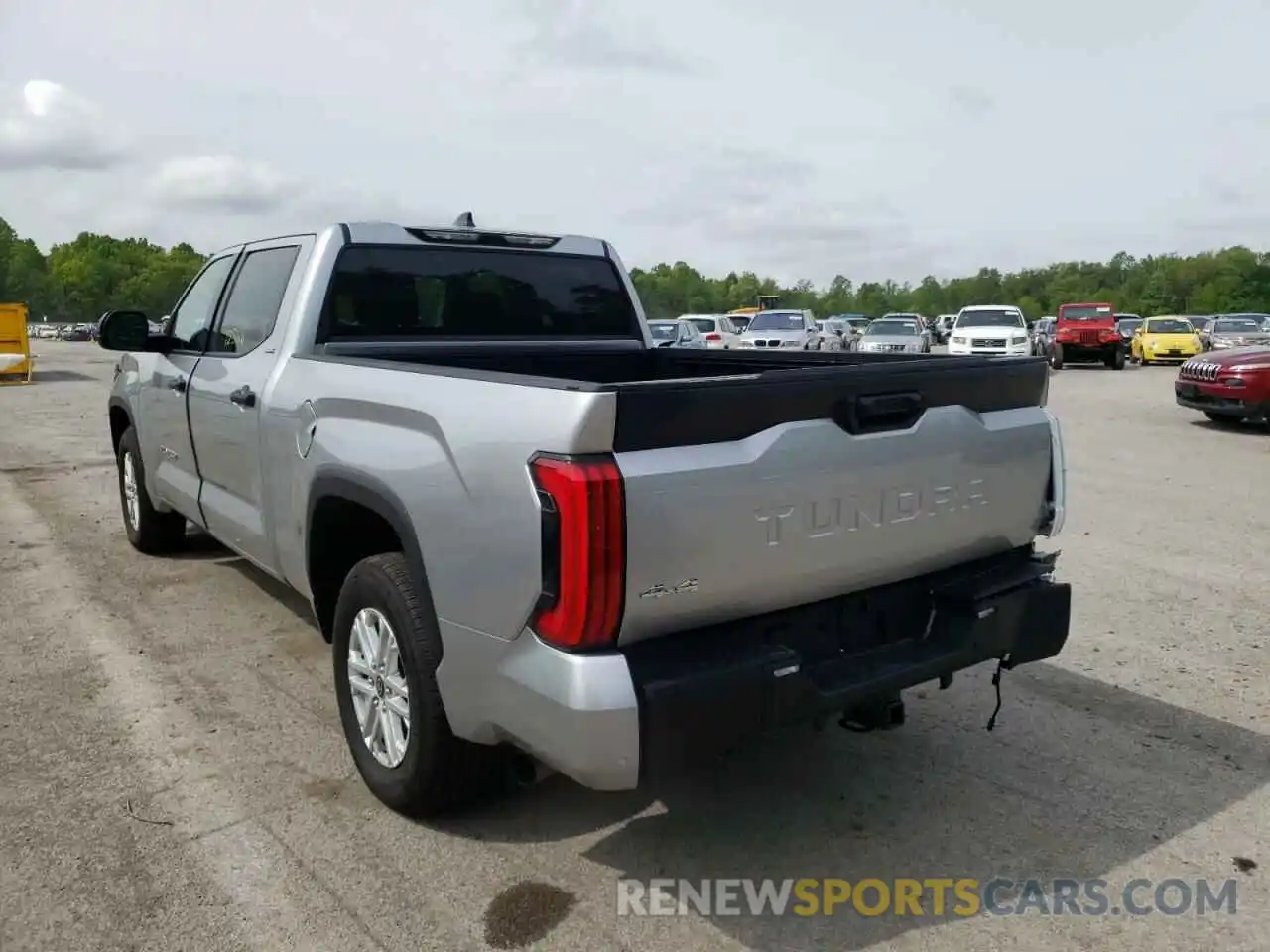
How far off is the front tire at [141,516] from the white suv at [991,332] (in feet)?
69.6

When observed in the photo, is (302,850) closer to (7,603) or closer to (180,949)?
(180,949)

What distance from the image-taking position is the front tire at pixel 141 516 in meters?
6.44

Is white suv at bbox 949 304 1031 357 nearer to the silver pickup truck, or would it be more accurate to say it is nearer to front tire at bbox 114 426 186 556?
front tire at bbox 114 426 186 556

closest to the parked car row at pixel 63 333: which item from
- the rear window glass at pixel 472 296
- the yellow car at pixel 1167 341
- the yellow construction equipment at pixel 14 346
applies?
the yellow construction equipment at pixel 14 346

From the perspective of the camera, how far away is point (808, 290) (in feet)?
538

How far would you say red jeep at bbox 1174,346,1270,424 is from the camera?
12805 mm

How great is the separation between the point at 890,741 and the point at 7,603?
4825 mm

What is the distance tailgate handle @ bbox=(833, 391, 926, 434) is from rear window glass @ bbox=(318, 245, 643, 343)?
2338 mm

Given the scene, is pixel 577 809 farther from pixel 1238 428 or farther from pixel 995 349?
pixel 995 349

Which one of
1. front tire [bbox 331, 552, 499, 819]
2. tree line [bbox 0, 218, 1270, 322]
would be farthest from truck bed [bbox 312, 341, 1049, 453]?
tree line [bbox 0, 218, 1270, 322]

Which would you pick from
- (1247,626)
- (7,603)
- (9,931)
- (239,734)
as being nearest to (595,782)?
(9,931)

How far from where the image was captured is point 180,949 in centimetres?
270

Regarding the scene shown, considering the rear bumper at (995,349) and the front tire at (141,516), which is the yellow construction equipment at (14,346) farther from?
the rear bumper at (995,349)

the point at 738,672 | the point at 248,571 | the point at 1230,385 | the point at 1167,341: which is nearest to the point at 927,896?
the point at 738,672
